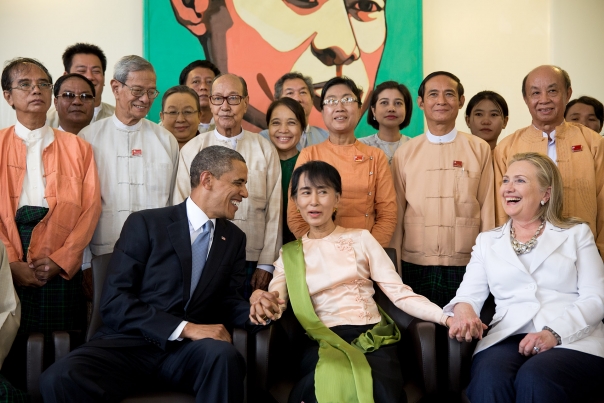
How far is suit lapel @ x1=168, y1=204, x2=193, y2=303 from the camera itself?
9.27ft

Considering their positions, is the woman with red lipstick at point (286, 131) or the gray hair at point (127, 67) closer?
the gray hair at point (127, 67)

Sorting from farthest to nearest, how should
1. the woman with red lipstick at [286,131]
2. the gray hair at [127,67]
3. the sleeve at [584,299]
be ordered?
the woman with red lipstick at [286,131] → the gray hair at [127,67] → the sleeve at [584,299]

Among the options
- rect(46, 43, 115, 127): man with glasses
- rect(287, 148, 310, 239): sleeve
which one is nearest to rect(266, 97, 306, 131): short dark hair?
rect(287, 148, 310, 239): sleeve

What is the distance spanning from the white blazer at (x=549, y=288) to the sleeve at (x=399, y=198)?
699mm

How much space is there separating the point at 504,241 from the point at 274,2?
2747 mm

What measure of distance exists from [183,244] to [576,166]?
2.08 metres

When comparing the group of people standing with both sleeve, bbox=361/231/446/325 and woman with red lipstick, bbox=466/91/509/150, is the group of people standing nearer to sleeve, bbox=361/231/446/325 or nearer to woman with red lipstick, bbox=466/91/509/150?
sleeve, bbox=361/231/446/325

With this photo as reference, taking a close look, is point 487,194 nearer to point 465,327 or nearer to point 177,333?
point 465,327

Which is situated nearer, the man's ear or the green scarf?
the green scarf

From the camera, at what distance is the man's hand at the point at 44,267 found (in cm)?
315

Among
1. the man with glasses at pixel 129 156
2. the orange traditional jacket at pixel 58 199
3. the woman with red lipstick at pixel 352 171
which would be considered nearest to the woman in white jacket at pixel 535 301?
the woman with red lipstick at pixel 352 171

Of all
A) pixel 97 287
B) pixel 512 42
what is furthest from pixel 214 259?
pixel 512 42

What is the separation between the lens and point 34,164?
3.30 metres

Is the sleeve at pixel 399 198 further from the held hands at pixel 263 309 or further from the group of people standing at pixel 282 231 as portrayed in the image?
the held hands at pixel 263 309
